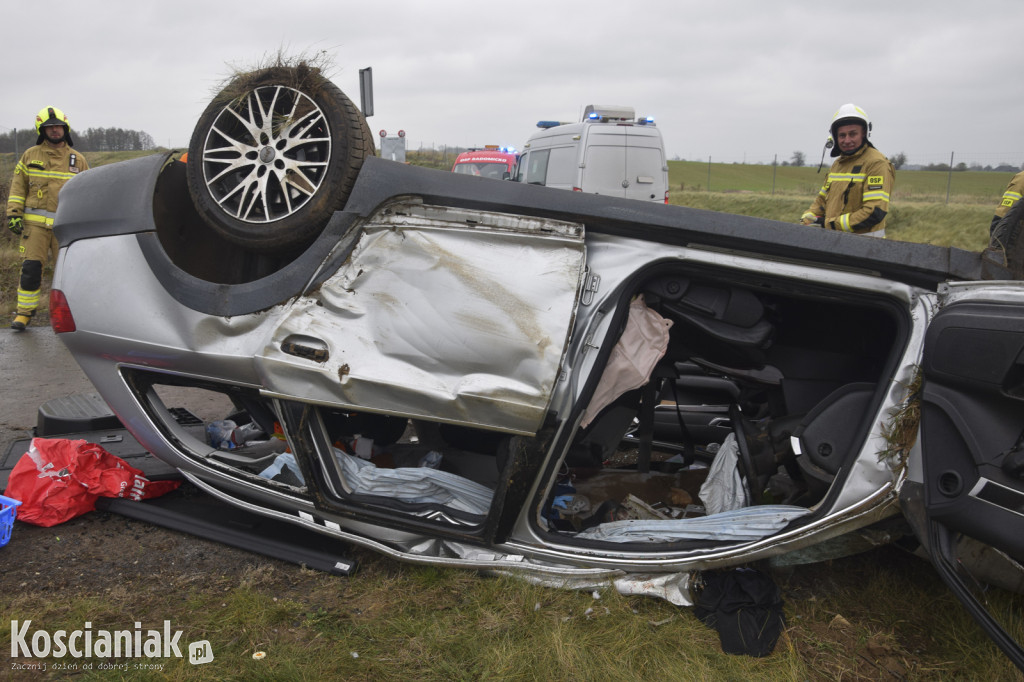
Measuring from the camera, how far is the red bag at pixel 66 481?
2.81m

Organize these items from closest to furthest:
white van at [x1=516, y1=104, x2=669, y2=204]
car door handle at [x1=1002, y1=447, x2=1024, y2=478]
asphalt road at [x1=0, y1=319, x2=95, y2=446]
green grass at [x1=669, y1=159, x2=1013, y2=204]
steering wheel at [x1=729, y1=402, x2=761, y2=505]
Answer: car door handle at [x1=1002, y1=447, x2=1024, y2=478] → steering wheel at [x1=729, y1=402, x2=761, y2=505] → asphalt road at [x1=0, y1=319, x2=95, y2=446] → white van at [x1=516, y1=104, x2=669, y2=204] → green grass at [x1=669, y1=159, x2=1013, y2=204]

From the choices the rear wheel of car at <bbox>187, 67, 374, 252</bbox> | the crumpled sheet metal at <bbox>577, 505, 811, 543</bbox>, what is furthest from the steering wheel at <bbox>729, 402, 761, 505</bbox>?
the rear wheel of car at <bbox>187, 67, 374, 252</bbox>

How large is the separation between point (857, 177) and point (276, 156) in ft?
13.7

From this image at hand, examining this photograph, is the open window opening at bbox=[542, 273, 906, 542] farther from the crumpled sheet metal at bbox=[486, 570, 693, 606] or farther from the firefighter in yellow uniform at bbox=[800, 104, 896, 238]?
the firefighter in yellow uniform at bbox=[800, 104, 896, 238]

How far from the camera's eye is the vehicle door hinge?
2137 millimetres

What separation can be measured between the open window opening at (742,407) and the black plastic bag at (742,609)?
181 mm

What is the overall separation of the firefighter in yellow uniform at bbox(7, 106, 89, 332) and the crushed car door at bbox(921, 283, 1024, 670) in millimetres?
7936

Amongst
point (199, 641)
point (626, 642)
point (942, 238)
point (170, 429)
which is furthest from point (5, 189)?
point (942, 238)

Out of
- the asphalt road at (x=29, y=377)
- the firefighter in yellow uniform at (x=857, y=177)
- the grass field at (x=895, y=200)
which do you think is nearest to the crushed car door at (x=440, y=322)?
the asphalt road at (x=29, y=377)

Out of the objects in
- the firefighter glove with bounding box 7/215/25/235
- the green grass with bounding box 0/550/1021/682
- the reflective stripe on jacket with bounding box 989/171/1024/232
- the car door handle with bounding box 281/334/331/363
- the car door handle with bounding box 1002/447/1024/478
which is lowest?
the green grass with bounding box 0/550/1021/682

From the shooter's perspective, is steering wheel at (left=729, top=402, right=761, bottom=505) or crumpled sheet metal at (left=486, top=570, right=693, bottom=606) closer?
crumpled sheet metal at (left=486, top=570, right=693, bottom=606)

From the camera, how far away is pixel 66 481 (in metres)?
2.85

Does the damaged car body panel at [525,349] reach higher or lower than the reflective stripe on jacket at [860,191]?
lower

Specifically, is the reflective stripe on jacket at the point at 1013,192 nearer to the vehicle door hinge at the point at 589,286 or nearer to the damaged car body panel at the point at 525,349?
the damaged car body panel at the point at 525,349
